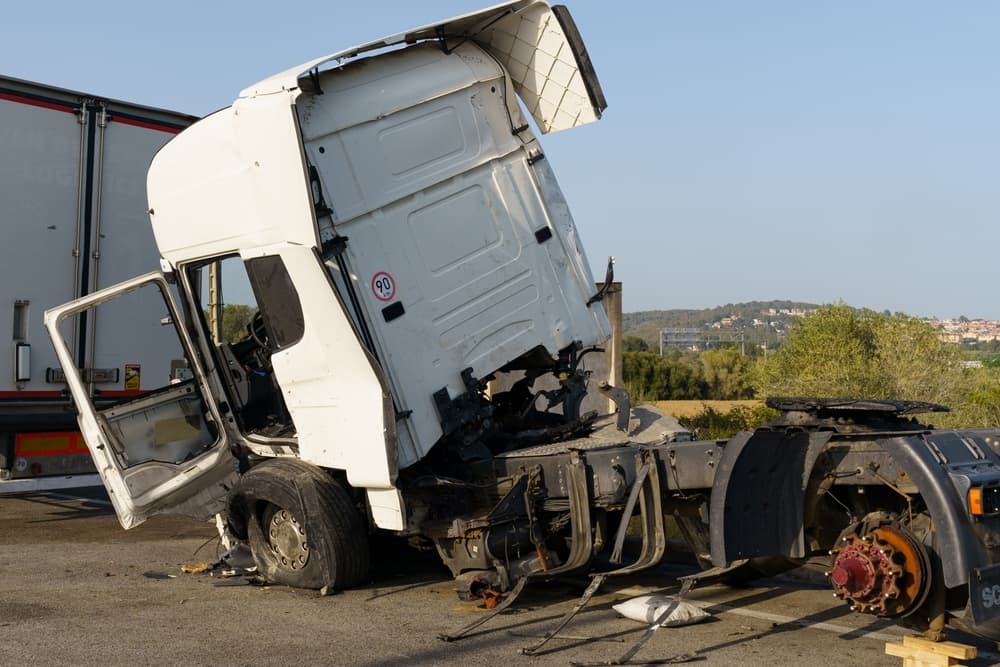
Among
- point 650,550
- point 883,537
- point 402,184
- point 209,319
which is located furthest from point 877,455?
point 209,319

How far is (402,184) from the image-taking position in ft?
22.0

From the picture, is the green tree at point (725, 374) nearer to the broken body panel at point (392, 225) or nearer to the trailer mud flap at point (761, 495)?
the broken body panel at point (392, 225)

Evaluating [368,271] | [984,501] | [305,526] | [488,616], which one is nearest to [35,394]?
[305,526]

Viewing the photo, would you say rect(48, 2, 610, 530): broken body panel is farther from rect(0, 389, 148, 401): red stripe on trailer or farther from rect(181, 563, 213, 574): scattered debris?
rect(0, 389, 148, 401): red stripe on trailer

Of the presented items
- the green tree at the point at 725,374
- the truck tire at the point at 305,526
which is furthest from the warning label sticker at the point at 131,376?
the green tree at the point at 725,374

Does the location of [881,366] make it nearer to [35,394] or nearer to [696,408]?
[696,408]

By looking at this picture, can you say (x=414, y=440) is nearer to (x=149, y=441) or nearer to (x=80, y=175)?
(x=149, y=441)

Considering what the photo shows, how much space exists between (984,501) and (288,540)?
13.5 ft

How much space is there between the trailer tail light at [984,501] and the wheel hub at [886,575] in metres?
0.28

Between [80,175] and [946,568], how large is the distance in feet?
25.3

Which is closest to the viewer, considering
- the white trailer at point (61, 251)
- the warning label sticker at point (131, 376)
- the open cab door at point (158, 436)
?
the open cab door at point (158, 436)

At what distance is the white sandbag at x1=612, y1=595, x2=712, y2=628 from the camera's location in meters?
5.97

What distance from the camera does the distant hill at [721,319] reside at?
8850cm

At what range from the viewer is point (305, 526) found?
663 centimetres
